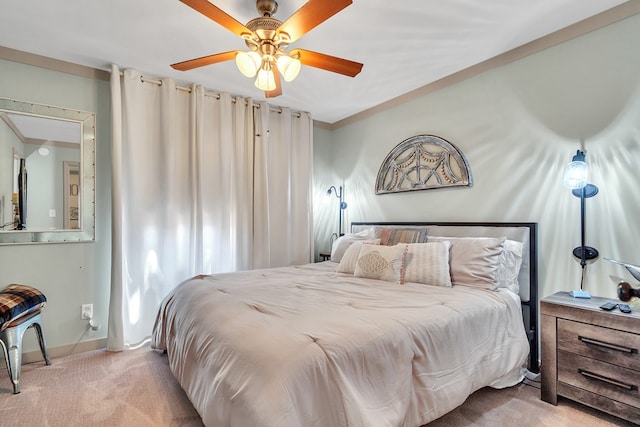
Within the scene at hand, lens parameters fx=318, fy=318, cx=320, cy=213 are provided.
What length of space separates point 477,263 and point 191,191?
8.72ft

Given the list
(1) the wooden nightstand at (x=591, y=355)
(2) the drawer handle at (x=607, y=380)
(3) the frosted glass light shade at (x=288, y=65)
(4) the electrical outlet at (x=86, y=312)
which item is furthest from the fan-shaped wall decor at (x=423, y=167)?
(4) the electrical outlet at (x=86, y=312)

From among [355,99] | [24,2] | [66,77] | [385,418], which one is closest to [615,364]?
[385,418]

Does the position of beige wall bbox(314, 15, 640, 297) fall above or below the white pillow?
above

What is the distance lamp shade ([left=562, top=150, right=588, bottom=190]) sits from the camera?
79.8 inches

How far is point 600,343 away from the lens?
1.74m

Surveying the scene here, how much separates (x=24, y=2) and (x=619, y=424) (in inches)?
169

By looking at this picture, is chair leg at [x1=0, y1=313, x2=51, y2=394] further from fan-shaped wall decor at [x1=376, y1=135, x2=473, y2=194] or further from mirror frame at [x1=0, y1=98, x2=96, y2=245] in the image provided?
fan-shaped wall decor at [x1=376, y1=135, x2=473, y2=194]

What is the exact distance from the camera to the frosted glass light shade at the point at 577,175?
2027 millimetres

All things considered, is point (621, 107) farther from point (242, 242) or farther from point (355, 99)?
point (242, 242)

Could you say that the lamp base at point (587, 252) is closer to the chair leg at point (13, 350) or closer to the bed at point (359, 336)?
the bed at point (359, 336)

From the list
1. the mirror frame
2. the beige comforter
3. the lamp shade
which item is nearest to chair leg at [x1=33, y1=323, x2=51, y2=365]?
the mirror frame

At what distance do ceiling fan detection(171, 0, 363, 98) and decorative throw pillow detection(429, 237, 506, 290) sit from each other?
1.50 m

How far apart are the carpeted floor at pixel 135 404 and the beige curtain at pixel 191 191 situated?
0.56 m

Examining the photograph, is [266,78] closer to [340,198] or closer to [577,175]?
[577,175]
